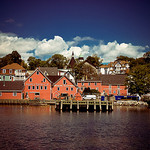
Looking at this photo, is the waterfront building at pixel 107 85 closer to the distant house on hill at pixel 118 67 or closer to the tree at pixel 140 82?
the tree at pixel 140 82

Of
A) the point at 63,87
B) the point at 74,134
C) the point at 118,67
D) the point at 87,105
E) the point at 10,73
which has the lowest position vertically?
the point at 74,134

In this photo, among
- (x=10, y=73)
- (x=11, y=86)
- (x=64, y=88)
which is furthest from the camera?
(x=10, y=73)

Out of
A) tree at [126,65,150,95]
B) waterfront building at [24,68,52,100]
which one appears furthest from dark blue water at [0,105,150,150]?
waterfront building at [24,68,52,100]

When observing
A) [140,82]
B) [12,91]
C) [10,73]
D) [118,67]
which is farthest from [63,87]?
[118,67]

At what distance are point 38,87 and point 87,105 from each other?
24308 millimetres

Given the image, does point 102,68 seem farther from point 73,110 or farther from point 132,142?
point 132,142

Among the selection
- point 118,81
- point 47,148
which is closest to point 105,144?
point 47,148

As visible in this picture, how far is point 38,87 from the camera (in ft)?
257

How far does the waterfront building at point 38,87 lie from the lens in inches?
3073

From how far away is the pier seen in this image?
6015 centimetres

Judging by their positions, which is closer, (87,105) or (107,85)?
(87,105)

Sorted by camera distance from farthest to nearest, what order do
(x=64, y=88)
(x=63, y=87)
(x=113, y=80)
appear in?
(x=113, y=80) → (x=63, y=87) → (x=64, y=88)

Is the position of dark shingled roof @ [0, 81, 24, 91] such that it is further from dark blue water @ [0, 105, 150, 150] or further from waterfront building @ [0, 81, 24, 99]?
dark blue water @ [0, 105, 150, 150]

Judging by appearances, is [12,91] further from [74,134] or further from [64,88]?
[74,134]
